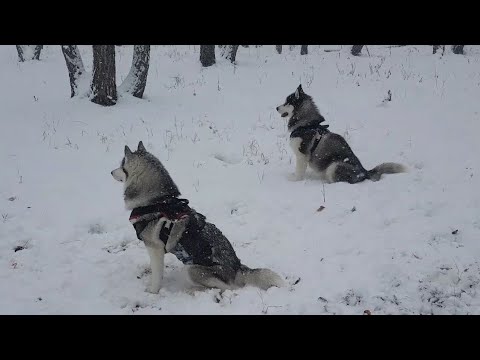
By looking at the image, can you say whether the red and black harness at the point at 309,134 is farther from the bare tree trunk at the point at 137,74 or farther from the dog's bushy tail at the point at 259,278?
the bare tree trunk at the point at 137,74

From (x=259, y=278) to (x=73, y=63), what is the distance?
9.00 metres

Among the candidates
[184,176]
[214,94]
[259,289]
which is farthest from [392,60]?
[259,289]

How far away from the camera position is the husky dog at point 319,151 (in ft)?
23.6

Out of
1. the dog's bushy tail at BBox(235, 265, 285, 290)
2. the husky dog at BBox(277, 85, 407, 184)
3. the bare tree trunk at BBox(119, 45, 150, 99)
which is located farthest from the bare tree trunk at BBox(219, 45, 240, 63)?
the dog's bushy tail at BBox(235, 265, 285, 290)

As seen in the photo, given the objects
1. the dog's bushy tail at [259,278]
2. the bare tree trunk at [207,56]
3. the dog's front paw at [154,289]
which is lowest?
the dog's front paw at [154,289]

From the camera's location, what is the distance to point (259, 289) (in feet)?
15.0

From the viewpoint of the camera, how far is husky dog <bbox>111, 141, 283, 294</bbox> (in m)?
4.62

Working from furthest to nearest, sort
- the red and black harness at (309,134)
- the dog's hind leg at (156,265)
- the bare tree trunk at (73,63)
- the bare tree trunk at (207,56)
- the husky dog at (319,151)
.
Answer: the bare tree trunk at (207,56), the bare tree trunk at (73,63), the red and black harness at (309,134), the husky dog at (319,151), the dog's hind leg at (156,265)

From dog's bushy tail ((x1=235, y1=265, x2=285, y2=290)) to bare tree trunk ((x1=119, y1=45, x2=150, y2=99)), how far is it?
8.34 metres

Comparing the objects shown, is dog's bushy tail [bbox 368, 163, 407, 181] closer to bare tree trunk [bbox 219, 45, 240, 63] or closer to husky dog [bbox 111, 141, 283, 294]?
husky dog [bbox 111, 141, 283, 294]

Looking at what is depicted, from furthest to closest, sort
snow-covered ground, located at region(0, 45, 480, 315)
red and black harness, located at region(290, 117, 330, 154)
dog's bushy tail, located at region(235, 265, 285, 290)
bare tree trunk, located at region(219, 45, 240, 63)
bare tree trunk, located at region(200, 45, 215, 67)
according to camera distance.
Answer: bare tree trunk, located at region(219, 45, 240, 63) < bare tree trunk, located at region(200, 45, 215, 67) < red and black harness, located at region(290, 117, 330, 154) < dog's bushy tail, located at region(235, 265, 285, 290) < snow-covered ground, located at region(0, 45, 480, 315)

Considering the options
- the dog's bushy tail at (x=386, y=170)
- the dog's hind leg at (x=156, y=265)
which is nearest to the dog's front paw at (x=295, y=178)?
the dog's bushy tail at (x=386, y=170)

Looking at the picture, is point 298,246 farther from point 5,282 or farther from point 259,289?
point 5,282

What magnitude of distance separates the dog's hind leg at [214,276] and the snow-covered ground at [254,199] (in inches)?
5.2
